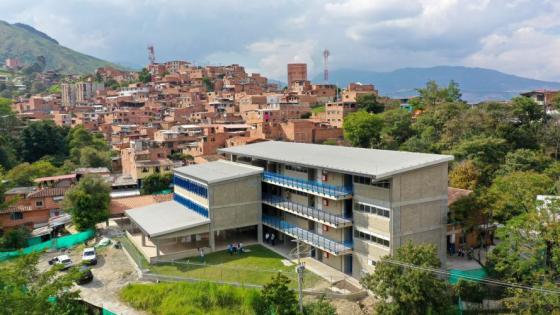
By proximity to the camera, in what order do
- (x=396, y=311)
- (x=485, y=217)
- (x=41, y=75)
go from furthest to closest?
(x=41, y=75)
(x=485, y=217)
(x=396, y=311)

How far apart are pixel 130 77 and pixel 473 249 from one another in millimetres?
139177

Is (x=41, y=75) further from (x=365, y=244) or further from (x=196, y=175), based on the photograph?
(x=365, y=244)

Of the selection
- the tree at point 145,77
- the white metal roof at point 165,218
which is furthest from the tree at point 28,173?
the tree at point 145,77

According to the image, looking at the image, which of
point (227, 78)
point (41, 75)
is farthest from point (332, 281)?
point (41, 75)

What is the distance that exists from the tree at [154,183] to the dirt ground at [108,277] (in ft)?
50.8

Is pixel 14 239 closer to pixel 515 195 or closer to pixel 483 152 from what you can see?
pixel 515 195

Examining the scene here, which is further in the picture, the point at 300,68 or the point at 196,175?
the point at 300,68

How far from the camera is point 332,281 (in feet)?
88.9

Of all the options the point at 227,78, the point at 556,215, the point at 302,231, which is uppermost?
the point at 227,78

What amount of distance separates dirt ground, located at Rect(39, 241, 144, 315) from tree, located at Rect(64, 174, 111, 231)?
2922 mm

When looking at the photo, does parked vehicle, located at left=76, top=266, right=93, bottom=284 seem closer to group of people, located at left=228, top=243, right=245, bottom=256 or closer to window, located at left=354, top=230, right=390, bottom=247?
group of people, located at left=228, top=243, right=245, bottom=256

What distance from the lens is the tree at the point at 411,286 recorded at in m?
21.0

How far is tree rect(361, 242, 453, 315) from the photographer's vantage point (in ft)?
69.1

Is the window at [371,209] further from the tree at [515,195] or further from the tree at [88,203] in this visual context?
the tree at [88,203]
